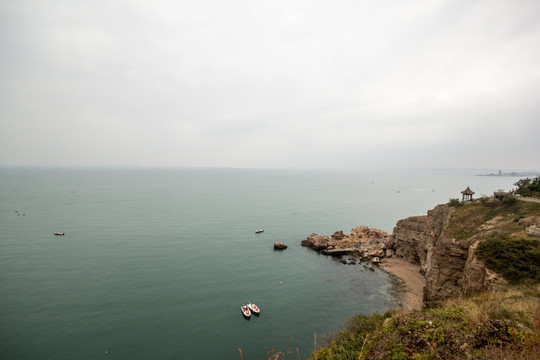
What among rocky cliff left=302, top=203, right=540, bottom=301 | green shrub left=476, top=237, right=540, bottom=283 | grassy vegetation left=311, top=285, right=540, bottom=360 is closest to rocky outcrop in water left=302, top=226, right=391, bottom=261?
rocky cliff left=302, top=203, right=540, bottom=301

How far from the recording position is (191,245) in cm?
4881

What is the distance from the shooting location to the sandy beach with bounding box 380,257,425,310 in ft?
103

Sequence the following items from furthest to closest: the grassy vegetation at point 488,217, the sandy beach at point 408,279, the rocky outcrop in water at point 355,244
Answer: the rocky outcrop in water at point 355,244
the sandy beach at point 408,279
the grassy vegetation at point 488,217

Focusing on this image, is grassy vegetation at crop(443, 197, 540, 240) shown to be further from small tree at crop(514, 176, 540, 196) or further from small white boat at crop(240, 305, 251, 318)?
small white boat at crop(240, 305, 251, 318)

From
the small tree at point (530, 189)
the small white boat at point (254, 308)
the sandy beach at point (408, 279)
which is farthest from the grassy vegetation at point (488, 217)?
the small white boat at point (254, 308)

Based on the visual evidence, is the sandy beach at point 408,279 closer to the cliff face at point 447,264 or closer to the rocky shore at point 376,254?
the rocky shore at point 376,254

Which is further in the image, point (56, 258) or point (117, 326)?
point (56, 258)

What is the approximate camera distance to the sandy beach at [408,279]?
31.2 meters

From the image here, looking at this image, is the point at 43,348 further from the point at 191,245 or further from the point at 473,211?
the point at 473,211

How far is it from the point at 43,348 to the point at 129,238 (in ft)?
104

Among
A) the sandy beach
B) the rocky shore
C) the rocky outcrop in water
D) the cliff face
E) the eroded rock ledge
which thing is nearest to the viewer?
the cliff face

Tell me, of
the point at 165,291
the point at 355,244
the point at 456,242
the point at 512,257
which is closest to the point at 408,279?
the point at 456,242

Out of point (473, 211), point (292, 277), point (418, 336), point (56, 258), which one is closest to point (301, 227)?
point (292, 277)

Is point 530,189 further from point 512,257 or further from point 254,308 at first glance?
point 254,308
